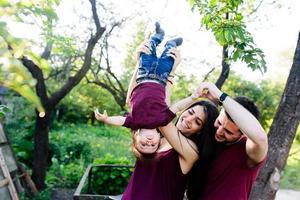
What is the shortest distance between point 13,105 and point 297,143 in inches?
356

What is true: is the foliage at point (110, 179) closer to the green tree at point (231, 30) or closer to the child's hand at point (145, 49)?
the green tree at point (231, 30)

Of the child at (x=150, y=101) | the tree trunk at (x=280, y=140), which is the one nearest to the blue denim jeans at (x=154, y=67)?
the child at (x=150, y=101)

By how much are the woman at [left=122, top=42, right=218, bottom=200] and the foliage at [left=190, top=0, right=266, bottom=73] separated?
2.18 ft

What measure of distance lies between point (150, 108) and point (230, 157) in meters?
0.39

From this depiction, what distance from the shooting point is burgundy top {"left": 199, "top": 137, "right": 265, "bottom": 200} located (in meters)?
1.73

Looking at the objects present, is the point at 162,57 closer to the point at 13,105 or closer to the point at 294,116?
the point at 294,116

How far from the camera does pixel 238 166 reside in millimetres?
1724

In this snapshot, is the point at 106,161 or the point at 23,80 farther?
the point at 106,161

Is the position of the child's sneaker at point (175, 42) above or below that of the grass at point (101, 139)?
above

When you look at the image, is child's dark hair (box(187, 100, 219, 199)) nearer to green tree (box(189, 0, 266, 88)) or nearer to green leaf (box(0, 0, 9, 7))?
green tree (box(189, 0, 266, 88))

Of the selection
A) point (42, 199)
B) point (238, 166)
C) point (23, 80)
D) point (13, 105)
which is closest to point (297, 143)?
point (13, 105)

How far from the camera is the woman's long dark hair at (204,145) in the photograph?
5.80ft

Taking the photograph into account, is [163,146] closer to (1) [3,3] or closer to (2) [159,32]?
(2) [159,32]

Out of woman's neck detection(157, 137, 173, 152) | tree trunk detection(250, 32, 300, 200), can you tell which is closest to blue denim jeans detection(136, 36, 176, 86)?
woman's neck detection(157, 137, 173, 152)
